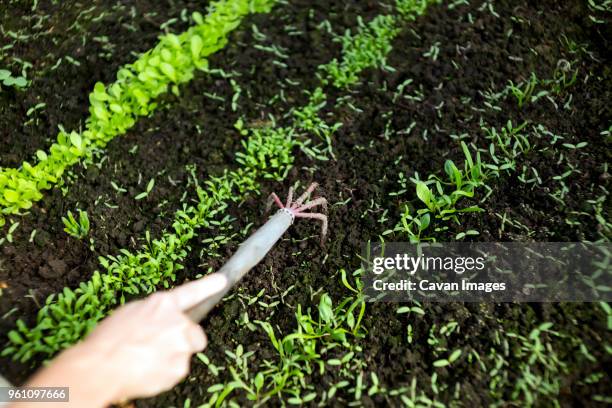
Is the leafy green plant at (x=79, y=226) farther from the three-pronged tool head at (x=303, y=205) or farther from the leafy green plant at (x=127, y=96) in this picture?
the three-pronged tool head at (x=303, y=205)

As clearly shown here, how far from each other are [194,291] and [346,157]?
1315mm

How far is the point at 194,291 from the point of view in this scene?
1.60 meters

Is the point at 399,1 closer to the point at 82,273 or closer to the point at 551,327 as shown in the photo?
the point at 551,327

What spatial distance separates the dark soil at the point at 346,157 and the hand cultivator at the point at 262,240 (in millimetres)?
124

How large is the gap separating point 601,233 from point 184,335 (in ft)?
6.09

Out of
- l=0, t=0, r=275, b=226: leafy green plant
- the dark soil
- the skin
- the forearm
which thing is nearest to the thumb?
the skin

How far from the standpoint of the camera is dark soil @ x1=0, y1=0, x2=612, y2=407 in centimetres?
203

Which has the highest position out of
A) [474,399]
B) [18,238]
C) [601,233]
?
[18,238]

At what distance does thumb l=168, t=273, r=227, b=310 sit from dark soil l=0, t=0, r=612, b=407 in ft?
1.79

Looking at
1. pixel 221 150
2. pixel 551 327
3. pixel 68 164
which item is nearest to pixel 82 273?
pixel 68 164

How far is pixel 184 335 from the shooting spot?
151cm

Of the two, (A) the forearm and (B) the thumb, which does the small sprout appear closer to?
(B) the thumb

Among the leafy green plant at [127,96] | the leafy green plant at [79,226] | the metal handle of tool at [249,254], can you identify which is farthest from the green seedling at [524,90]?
the leafy green plant at [79,226]

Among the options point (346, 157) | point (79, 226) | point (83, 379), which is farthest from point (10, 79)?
point (83, 379)
